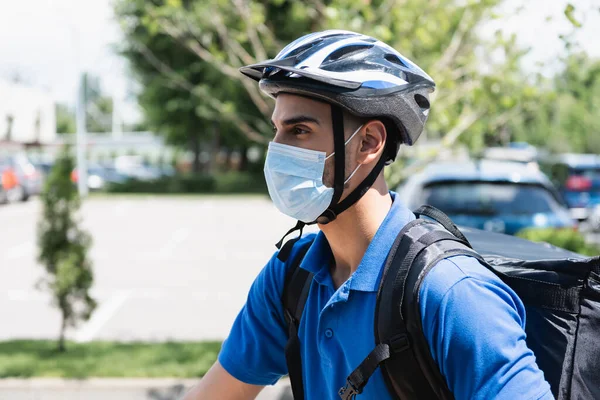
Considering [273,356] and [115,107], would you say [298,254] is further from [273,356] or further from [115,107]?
[115,107]

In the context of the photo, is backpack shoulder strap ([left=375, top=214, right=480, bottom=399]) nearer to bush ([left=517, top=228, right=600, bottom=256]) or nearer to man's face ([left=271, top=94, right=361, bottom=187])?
man's face ([left=271, top=94, right=361, bottom=187])

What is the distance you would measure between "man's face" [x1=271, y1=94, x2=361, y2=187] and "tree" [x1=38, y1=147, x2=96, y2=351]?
5062mm

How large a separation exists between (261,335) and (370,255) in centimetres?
45

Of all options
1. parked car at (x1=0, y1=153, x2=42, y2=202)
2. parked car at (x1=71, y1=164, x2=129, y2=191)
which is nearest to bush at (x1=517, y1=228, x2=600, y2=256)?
parked car at (x1=0, y1=153, x2=42, y2=202)

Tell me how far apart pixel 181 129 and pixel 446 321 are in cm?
3634

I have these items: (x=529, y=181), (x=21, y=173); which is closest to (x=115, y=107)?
(x=21, y=173)

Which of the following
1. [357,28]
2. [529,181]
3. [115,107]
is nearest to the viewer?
[357,28]

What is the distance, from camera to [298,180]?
72.7 inches

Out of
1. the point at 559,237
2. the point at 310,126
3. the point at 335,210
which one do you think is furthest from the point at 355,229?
the point at 559,237

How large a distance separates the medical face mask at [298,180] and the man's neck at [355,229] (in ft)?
0.19

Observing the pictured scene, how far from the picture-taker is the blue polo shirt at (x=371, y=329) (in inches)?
52.6

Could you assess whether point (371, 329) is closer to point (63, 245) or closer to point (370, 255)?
point (370, 255)

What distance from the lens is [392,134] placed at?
5.98 ft

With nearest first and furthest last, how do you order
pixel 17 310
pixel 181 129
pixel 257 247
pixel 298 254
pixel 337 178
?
pixel 337 178 < pixel 298 254 < pixel 17 310 < pixel 257 247 < pixel 181 129
